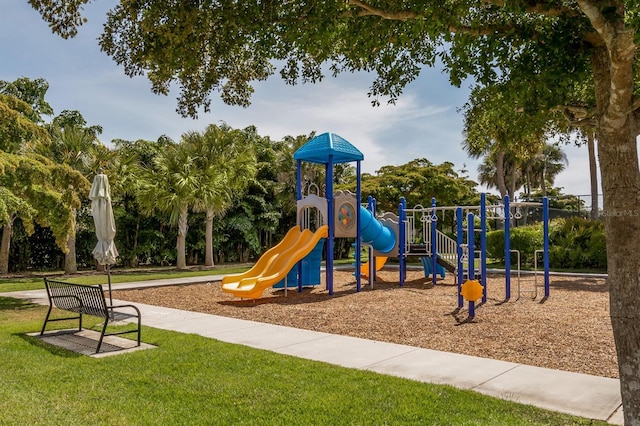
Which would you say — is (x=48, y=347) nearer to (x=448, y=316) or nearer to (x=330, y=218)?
(x=448, y=316)

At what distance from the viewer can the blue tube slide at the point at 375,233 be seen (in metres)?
14.3

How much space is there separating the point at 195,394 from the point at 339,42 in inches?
164

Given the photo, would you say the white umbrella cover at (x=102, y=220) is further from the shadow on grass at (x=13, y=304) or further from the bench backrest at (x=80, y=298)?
the shadow on grass at (x=13, y=304)

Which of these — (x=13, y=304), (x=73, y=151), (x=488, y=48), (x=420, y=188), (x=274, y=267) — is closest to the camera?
(x=488, y=48)

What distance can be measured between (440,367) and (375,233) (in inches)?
354

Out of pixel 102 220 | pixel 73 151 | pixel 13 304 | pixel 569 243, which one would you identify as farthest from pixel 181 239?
pixel 569 243

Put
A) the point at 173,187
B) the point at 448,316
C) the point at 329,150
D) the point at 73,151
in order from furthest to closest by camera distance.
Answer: the point at 173,187 < the point at 73,151 < the point at 329,150 < the point at 448,316

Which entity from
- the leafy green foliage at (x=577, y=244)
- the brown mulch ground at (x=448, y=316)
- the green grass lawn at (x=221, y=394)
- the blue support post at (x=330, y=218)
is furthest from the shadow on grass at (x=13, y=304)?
the leafy green foliage at (x=577, y=244)

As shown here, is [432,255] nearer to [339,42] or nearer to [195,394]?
[339,42]

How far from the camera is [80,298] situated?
25.6 feet

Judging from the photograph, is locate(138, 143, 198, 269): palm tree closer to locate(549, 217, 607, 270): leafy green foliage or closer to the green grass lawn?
locate(549, 217, 607, 270): leafy green foliage

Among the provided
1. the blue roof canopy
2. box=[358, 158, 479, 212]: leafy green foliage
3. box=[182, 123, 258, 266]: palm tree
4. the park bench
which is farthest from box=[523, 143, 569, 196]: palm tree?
the park bench

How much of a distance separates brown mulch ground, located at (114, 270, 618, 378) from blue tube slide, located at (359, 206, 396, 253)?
4.03ft

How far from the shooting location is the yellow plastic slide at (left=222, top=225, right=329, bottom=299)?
1175 cm
